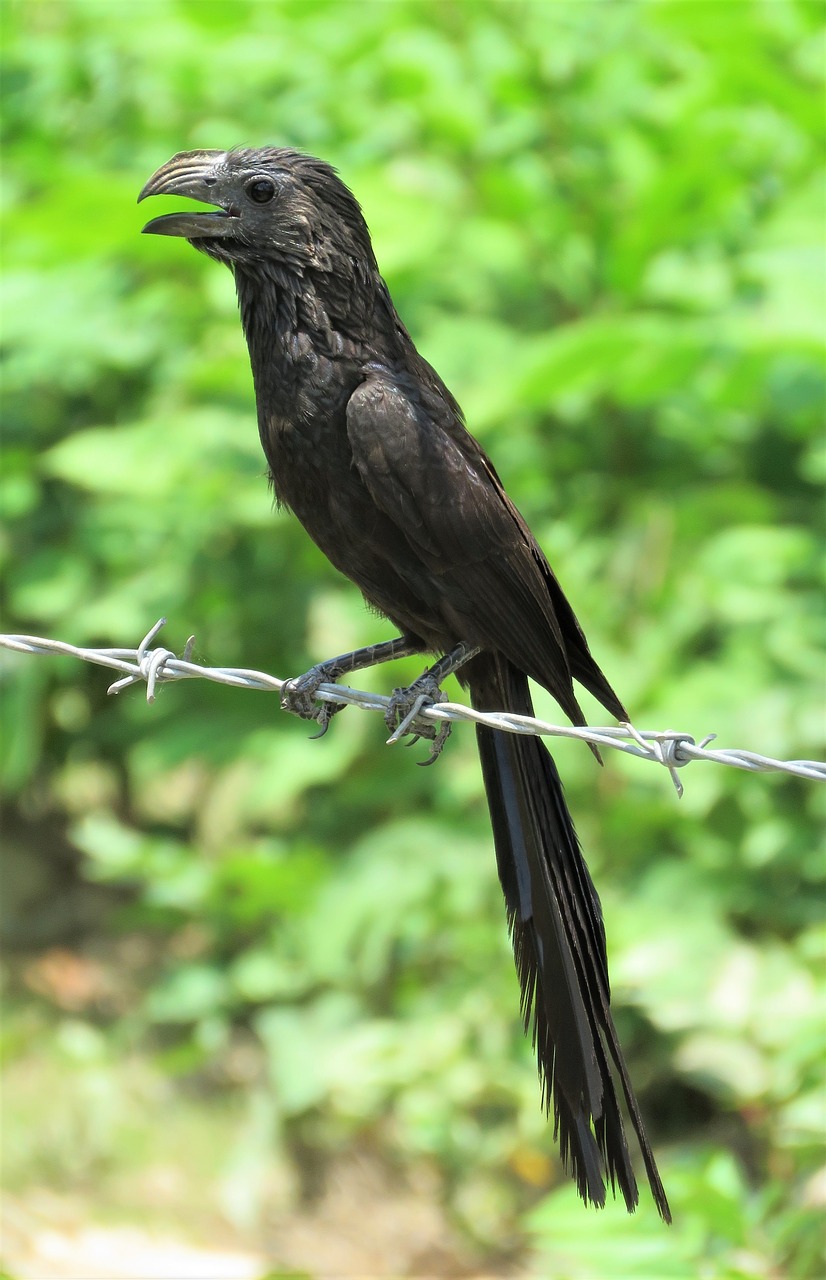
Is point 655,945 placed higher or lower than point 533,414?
lower

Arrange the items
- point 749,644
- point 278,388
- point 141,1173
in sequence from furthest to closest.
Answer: point 141,1173 < point 749,644 < point 278,388

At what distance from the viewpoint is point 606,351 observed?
13.6 ft

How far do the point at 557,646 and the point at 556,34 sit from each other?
297 centimetres

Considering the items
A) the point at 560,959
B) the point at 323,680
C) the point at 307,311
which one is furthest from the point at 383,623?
the point at 560,959

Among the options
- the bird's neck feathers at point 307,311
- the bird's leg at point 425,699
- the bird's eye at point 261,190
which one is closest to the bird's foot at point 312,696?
the bird's leg at point 425,699

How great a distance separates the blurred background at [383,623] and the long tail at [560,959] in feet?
4.74

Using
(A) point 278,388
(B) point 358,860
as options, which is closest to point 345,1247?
(B) point 358,860

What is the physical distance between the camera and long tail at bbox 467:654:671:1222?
254 cm

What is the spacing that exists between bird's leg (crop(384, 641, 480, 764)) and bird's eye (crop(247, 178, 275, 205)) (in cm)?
98

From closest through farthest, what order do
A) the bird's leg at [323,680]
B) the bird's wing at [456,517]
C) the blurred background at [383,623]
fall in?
1. the bird's wing at [456,517]
2. the bird's leg at [323,680]
3. the blurred background at [383,623]

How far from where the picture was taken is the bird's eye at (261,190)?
2.74 m

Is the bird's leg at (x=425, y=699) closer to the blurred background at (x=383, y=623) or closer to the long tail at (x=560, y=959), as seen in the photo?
the long tail at (x=560, y=959)

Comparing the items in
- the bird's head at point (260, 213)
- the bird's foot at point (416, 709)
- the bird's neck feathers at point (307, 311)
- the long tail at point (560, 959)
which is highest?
the bird's head at point (260, 213)

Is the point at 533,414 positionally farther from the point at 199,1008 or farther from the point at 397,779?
the point at 199,1008
